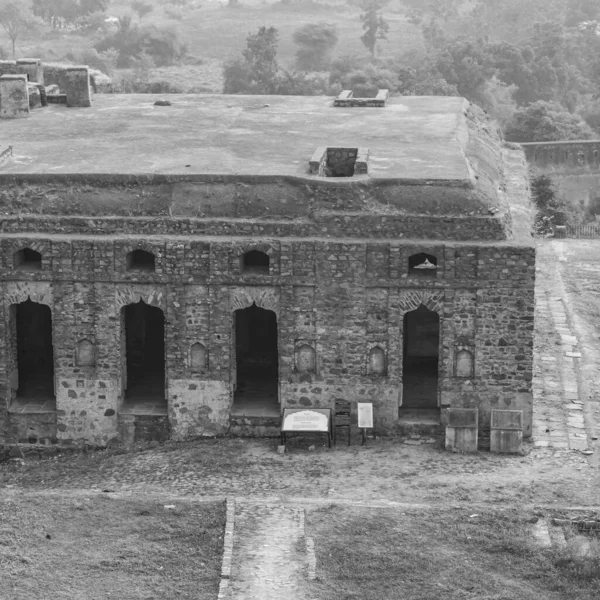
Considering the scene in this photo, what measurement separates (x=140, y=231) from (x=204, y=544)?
658cm

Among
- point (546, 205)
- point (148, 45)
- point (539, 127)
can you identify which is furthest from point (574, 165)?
point (148, 45)

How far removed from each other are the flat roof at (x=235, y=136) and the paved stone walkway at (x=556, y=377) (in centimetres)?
436

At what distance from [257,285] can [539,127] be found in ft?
125

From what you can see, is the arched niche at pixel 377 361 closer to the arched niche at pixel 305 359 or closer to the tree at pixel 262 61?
the arched niche at pixel 305 359

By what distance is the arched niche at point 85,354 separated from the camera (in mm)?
26156

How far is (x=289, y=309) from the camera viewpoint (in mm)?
25672

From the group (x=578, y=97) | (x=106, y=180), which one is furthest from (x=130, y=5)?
(x=106, y=180)

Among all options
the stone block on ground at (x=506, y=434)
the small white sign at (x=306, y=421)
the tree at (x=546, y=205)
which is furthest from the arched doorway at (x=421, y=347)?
the tree at (x=546, y=205)

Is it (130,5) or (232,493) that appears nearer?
(232,493)

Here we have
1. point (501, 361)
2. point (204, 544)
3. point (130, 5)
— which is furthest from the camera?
point (130, 5)

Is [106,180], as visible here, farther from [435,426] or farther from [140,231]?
[435,426]

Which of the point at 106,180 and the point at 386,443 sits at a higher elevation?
the point at 106,180

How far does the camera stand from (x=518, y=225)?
26766mm

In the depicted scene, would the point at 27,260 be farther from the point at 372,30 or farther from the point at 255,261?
the point at 372,30
